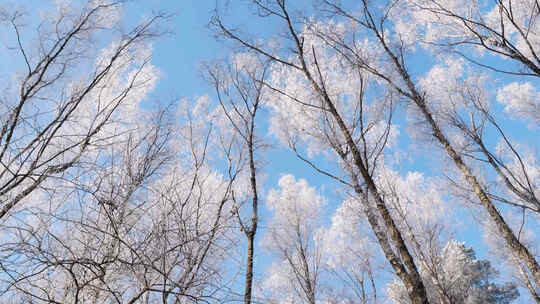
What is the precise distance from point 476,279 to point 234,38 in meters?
23.1

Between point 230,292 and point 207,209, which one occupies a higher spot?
point 207,209

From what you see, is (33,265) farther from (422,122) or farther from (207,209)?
(422,122)

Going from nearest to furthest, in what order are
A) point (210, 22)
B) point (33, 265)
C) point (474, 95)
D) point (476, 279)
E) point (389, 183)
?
point (33, 265) < point (210, 22) < point (474, 95) < point (389, 183) < point (476, 279)

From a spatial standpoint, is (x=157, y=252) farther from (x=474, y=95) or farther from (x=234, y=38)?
(x=474, y=95)

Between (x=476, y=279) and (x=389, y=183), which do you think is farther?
(x=476, y=279)

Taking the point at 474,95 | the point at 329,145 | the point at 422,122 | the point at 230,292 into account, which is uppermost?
the point at 474,95

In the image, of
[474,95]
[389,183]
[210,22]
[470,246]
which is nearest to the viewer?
[210,22]

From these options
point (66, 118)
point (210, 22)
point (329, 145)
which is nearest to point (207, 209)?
point (329, 145)

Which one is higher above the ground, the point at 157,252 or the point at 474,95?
the point at 474,95

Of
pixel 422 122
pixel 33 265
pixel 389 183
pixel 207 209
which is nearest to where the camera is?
pixel 33 265

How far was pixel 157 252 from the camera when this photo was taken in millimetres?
2930

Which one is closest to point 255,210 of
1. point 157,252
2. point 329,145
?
point 329,145

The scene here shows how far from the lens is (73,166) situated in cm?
259

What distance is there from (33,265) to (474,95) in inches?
464
